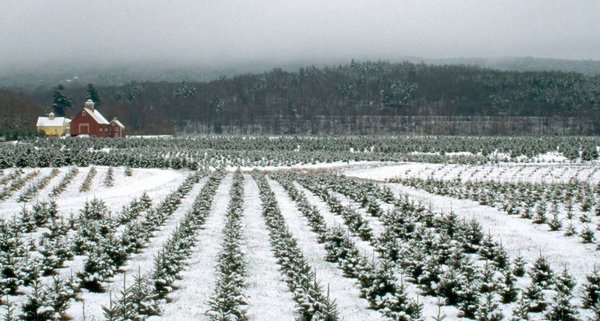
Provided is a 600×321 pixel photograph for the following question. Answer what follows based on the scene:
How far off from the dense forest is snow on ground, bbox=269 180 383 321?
392 ft

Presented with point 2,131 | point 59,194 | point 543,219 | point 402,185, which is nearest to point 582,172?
point 402,185

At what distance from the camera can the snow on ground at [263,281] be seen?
13.4 metres

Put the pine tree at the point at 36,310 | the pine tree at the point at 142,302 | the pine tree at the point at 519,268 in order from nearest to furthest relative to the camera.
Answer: the pine tree at the point at 36,310, the pine tree at the point at 142,302, the pine tree at the point at 519,268

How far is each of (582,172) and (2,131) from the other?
8699 cm

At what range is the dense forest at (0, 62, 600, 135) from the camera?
5802 inches

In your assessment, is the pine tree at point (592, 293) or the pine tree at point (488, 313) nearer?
the pine tree at point (488, 313)

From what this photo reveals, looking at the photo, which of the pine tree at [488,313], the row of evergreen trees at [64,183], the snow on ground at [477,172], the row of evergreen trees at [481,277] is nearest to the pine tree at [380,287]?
the row of evergreen trees at [481,277]

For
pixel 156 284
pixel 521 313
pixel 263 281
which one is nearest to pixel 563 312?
pixel 521 313

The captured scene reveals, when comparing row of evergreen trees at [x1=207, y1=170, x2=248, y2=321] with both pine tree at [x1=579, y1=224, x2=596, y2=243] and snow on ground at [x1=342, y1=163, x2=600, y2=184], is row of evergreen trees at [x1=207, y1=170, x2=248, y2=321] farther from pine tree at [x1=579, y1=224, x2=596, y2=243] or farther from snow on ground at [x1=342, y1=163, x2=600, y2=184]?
snow on ground at [x1=342, y1=163, x2=600, y2=184]

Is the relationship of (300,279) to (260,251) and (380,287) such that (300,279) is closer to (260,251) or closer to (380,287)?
(380,287)

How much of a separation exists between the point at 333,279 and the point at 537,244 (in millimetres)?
8794

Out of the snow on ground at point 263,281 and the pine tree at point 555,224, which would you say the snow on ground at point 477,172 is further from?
the snow on ground at point 263,281

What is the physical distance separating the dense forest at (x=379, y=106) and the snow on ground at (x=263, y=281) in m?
120

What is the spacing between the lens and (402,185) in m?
43.5
